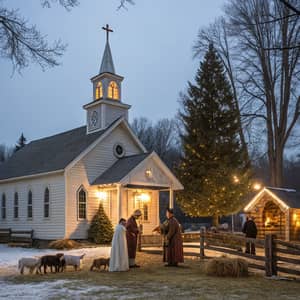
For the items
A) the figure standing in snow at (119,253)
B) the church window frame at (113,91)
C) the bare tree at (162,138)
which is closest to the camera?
the figure standing in snow at (119,253)

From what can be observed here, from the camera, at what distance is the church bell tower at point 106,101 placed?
27719mm

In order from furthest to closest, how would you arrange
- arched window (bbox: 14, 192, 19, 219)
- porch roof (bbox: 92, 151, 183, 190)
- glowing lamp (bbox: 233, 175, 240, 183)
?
1. arched window (bbox: 14, 192, 19, 219)
2. glowing lamp (bbox: 233, 175, 240, 183)
3. porch roof (bbox: 92, 151, 183, 190)

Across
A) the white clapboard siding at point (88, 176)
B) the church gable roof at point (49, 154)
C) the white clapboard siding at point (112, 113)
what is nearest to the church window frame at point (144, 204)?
the white clapboard siding at point (88, 176)

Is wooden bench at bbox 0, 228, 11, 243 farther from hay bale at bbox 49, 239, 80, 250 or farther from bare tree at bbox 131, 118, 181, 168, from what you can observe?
bare tree at bbox 131, 118, 181, 168

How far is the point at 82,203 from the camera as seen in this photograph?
25406 mm

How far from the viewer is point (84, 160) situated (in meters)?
25.8

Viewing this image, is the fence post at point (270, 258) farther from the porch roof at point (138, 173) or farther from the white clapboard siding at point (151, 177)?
the white clapboard siding at point (151, 177)

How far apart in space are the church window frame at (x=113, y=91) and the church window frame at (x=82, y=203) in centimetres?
618

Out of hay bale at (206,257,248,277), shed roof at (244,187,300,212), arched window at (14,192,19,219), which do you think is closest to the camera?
hay bale at (206,257,248,277)

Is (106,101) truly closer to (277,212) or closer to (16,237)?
(16,237)

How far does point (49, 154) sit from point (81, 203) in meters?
5.30

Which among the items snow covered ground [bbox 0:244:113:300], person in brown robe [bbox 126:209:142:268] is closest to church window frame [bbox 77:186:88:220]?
person in brown robe [bbox 126:209:142:268]

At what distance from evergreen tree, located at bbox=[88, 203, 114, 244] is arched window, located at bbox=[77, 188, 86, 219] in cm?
65

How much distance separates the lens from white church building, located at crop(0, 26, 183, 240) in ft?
81.7
